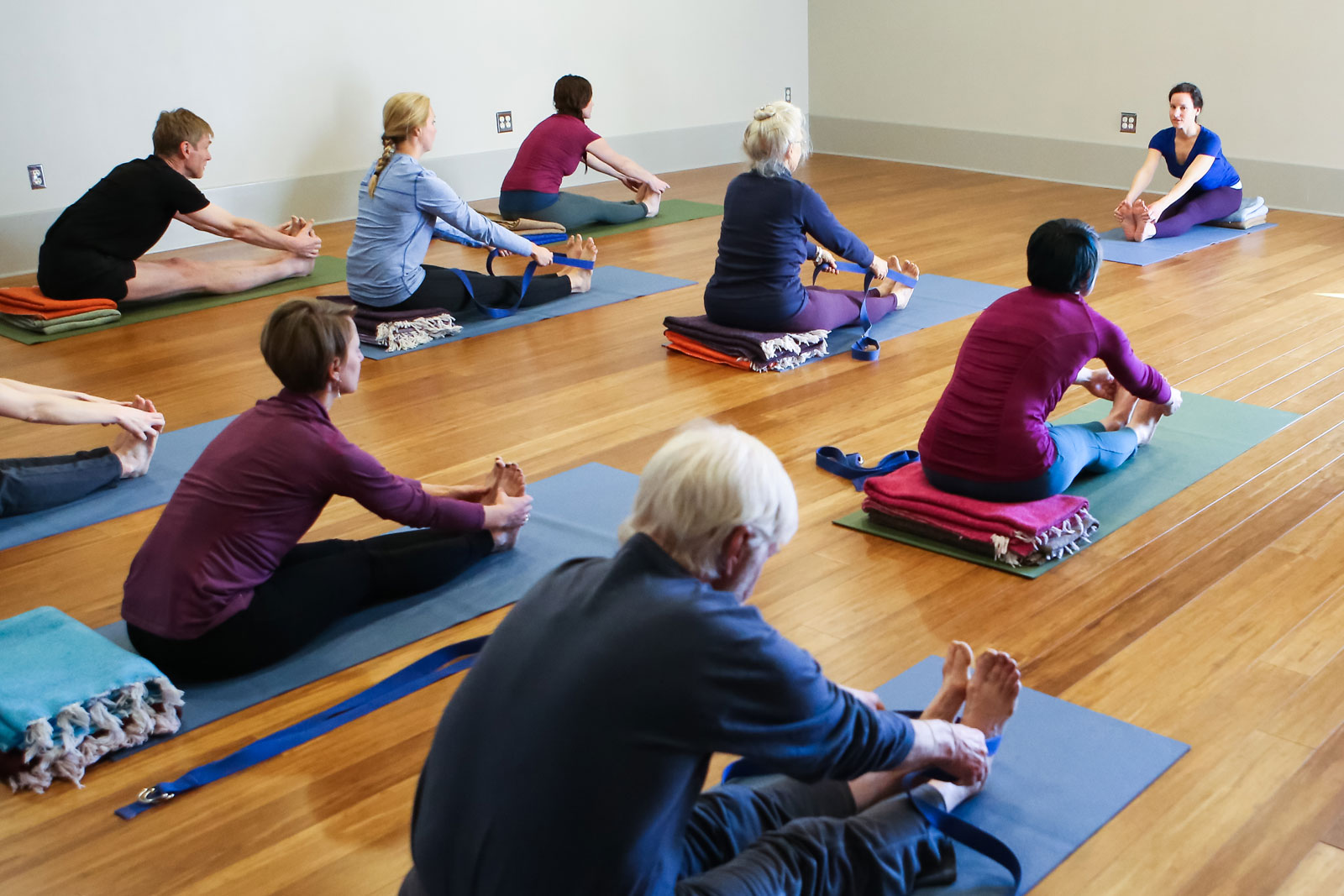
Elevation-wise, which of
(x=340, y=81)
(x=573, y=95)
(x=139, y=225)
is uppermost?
(x=340, y=81)

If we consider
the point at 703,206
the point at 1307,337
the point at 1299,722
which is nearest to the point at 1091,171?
the point at 703,206

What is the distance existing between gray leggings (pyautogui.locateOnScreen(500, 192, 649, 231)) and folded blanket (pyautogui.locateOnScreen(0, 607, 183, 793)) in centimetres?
482

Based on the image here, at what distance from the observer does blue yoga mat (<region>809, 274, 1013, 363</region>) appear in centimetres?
470

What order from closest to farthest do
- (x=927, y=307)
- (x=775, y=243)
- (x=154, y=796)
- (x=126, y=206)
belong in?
1. (x=154, y=796)
2. (x=775, y=243)
3. (x=927, y=307)
4. (x=126, y=206)

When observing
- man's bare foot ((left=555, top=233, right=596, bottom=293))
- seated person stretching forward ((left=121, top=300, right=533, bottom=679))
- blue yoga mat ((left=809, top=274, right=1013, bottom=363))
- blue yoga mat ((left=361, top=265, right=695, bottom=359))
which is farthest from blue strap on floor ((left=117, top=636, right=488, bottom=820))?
man's bare foot ((left=555, top=233, right=596, bottom=293))

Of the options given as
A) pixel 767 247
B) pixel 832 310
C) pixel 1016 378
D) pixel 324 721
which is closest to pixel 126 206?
pixel 767 247

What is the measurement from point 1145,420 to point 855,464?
2.70ft

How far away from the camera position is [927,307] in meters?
5.06

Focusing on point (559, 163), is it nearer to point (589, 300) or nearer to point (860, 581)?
point (589, 300)

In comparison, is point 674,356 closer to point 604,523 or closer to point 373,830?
point 604,523

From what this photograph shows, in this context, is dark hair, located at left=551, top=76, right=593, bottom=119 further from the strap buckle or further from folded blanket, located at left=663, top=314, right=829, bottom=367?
the strap buckle

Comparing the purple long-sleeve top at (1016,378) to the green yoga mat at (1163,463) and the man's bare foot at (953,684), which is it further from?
the man's bare foot at (953,684)

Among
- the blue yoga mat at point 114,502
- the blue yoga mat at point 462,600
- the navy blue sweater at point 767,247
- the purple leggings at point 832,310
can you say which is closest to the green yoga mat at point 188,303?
the blue yoga mat at point 114,502

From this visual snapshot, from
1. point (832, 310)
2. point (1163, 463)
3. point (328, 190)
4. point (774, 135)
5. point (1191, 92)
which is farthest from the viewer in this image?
point (328, 190)
